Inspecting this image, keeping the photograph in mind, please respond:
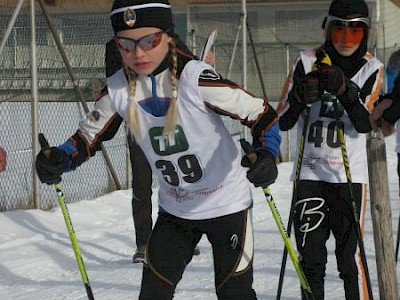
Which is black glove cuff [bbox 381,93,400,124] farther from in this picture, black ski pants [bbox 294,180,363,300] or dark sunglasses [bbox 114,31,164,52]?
dark sunglasses [bbox 114,31,164,52]

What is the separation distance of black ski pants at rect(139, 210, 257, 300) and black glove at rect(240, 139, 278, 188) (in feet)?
1.02

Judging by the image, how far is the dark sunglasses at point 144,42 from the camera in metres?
3.75

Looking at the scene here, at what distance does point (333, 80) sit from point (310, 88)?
0.13 m

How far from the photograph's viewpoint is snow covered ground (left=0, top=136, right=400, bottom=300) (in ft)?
20.9

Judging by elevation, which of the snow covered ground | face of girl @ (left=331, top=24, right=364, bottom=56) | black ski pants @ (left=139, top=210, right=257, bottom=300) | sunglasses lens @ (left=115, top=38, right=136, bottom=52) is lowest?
the snow covered ground

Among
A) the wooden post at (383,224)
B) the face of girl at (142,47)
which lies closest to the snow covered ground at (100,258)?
the wooden post at (383,224)

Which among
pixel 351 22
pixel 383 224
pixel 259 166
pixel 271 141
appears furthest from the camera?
pixel 383 224

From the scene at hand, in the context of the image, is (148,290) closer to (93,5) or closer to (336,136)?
(336,136)

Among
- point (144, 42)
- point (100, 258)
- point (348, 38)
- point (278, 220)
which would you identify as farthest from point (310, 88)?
point (100, 258)

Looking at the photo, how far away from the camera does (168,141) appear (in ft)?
12.6

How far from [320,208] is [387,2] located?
84.6 ft

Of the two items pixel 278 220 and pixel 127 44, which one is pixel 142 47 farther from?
pixel 278 220


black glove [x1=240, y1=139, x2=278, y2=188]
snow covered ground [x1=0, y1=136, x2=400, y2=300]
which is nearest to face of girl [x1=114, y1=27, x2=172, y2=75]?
black glove [x1=240, y1=139, x2=278, y2=188]

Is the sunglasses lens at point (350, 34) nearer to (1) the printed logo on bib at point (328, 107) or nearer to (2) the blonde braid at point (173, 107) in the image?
(1) the printed logo on bib at point (328, 107)
